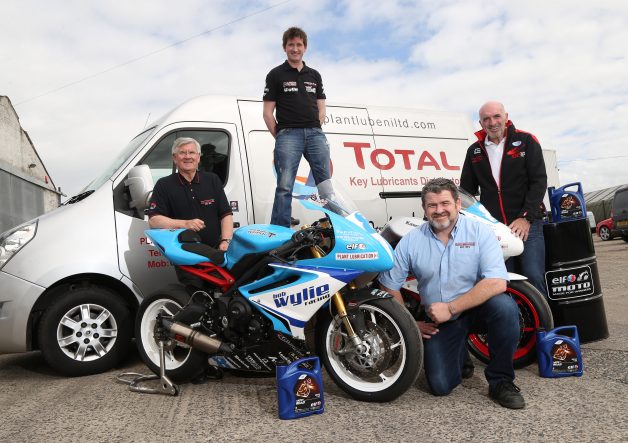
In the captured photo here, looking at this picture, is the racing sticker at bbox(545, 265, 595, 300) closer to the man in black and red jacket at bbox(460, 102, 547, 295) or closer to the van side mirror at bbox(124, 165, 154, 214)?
the man in black and red jacket at bbox(460, 102, 547, 295)

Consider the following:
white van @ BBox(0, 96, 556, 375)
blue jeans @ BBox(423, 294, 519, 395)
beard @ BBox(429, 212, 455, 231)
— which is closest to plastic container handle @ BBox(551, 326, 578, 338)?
blue jeans @ BBox(423, 294, 519, 395)

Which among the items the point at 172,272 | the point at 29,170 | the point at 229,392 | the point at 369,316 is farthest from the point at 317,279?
the point at 29,170

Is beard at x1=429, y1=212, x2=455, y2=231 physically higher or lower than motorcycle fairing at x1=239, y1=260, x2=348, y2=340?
higher

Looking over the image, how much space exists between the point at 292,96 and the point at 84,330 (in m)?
2.64

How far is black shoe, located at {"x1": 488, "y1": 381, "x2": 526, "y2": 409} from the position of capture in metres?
3.13

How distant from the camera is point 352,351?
3.34m

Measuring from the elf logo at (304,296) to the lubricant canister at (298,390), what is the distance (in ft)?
1.19

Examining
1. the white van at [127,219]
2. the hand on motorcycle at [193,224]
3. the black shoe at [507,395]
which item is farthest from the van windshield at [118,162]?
the black shoe at [507,395]

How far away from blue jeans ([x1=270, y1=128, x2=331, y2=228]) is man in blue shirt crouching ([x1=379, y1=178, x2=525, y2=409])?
1.37 metres

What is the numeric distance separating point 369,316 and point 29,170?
2748cm

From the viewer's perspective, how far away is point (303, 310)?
11.1 ft

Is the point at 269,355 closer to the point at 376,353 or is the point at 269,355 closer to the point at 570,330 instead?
the point at 376,353

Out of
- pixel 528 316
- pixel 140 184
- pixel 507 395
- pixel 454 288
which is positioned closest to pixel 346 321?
pixel 454 288

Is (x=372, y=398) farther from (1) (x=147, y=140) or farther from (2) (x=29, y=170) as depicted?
(2) (x=29, y=170)
